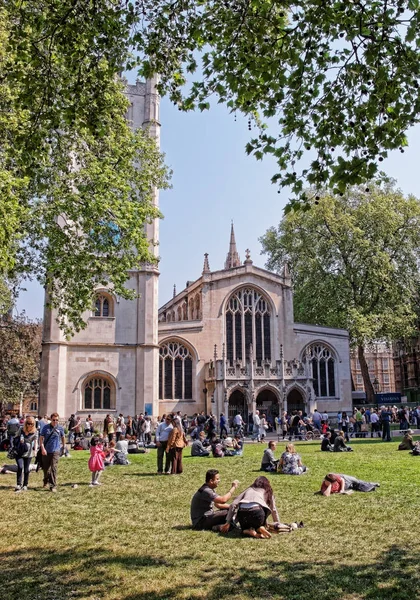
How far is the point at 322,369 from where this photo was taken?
128 feet

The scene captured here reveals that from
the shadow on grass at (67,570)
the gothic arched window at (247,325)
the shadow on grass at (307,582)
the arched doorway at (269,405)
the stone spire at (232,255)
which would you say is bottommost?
the shadow on grass at (307,582)

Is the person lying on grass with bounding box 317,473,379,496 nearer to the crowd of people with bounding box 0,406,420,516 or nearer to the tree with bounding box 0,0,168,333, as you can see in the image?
the crowd of people with bounding box 0,406,420,516

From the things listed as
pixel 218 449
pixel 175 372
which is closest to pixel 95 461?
pixel 218 449

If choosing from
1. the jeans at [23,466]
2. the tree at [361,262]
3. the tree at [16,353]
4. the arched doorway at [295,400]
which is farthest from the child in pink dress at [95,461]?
the tree at [361,262]

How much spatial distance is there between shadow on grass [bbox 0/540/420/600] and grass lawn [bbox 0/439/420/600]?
0.04 feet

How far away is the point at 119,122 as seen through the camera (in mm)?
16891

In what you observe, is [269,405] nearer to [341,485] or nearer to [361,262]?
[361,262]

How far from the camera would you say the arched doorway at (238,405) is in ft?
119

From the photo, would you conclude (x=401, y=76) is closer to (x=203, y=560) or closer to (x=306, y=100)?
(x=306, y=100)

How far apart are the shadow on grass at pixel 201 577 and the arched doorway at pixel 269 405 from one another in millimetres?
30427

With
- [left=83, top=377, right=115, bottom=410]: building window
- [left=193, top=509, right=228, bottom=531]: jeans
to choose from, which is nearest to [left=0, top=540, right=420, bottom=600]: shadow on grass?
[left=193, top=509, right=228, bottom=531]: jeans

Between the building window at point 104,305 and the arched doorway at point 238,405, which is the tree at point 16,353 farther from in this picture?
the arched doorway at point 238,405

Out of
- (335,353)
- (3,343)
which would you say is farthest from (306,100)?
(335,353)

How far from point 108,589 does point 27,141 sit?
284 inches
